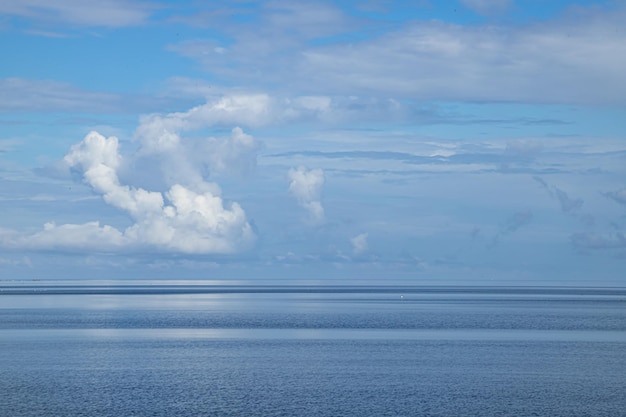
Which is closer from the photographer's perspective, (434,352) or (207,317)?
(434,352)

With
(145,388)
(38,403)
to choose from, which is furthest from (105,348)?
(38,403)

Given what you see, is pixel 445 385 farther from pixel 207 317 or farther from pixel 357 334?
pixel 207 317

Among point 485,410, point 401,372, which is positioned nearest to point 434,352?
point 401,372

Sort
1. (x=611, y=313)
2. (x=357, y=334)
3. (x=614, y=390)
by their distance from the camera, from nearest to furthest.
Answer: (x=614, y=390) → (x=357, y=334) → (x=611, y=313)

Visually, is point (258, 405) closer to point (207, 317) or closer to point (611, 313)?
point (207, 317)

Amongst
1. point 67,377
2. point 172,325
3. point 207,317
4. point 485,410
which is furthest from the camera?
point 207,317

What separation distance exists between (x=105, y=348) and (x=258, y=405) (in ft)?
95.5

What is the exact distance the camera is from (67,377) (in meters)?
49.9

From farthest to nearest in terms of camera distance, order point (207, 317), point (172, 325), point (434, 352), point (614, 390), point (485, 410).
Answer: point (207, 317)
point (172, 325)
point (434, 352)
point (614, 390)
point (485, 410)

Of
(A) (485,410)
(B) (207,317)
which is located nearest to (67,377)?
(A) (485,410)

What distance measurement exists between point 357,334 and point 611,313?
5424 centimetres

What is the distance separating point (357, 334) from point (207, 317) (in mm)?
35330

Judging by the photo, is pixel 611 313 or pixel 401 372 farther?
pixel 611 313

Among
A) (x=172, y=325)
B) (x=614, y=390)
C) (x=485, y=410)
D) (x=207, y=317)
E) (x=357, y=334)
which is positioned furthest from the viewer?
(x=207, y=317)
